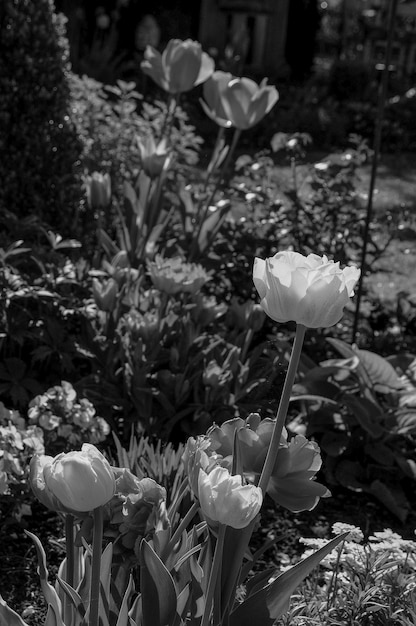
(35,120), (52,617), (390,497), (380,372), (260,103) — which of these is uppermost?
(260,103)

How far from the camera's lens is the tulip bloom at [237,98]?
3.28 meters

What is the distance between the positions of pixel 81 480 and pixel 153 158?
233 centimetres

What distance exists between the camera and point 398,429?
315cm

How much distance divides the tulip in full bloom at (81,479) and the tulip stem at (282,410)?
0.25m

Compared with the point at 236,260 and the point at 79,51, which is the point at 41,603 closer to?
the point at 236,260

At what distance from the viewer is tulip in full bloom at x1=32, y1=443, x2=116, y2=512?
4.19ft

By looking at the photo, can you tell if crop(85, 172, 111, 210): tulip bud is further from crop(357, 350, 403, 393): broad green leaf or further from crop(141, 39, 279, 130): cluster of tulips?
crop(357, 350, 403, 393): broad green leaf

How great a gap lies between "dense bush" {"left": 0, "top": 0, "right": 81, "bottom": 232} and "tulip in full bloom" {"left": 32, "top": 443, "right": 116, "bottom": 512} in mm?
2548

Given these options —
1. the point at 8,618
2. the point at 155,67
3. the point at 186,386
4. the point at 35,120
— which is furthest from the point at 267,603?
the point at 35,120

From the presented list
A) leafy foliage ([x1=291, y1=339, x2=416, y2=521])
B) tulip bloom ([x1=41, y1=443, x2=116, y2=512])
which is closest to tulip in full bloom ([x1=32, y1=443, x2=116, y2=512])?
tulip bloom ([x1=41, y1=443, x2=116, y2=512])

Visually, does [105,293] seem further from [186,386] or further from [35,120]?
[35,120]

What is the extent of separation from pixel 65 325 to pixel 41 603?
1095 millimetres

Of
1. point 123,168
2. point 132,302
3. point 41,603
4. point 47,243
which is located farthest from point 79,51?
point 41,603

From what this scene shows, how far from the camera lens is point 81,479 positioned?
1.28 m
